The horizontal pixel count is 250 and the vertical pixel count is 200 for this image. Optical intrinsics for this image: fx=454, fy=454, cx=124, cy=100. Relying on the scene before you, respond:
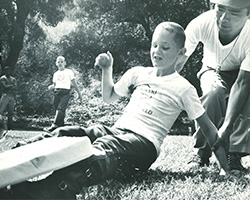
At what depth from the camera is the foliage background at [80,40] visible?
1708 cm

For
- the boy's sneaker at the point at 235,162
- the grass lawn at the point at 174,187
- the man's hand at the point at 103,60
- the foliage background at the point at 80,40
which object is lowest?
the foliage background at the point at 80,40

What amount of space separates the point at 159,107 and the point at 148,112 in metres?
0.08

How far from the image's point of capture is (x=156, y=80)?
296 cm

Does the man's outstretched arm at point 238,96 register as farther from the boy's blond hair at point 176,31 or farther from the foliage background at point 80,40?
the foliage background at point 80,40

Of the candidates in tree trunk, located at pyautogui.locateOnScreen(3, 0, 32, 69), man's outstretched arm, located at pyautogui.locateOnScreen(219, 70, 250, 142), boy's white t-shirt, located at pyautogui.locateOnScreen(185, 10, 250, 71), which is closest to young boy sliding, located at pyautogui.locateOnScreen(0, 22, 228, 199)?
man's outstretched arm, located at pyautogui.locateOnScreen(219, 70, 250, 142)

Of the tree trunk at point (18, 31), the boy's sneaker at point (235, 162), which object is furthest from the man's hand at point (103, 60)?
the tree trunk at point (18, 31)

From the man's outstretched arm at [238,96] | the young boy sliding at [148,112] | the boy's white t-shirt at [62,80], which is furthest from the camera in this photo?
the boy's white t-shirt at [62,80]

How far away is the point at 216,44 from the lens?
3.37 m

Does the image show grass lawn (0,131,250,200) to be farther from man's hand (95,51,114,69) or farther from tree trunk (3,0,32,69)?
tree trunk (3,0,32,69)

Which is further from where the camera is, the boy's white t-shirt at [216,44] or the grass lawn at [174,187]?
the boy's white t-shirt at [216,44]

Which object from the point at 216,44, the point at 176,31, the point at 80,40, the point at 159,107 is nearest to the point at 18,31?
the point at 80,40

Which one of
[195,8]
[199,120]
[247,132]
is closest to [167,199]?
[199,120]

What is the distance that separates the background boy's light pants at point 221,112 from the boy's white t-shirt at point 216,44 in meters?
0.11

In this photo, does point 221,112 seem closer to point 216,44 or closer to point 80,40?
point 216,44
